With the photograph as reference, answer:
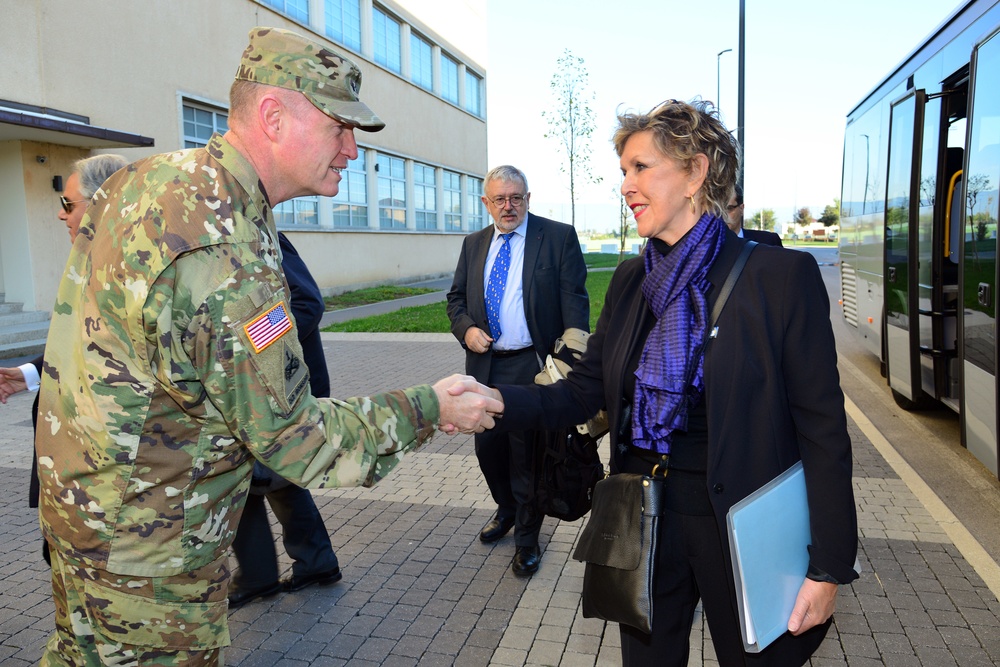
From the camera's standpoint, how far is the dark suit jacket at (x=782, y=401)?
2.11 meters

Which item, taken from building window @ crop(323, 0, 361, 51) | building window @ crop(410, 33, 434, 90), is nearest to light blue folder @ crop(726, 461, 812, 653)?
building window @ crop(323, 0, 361, 51)

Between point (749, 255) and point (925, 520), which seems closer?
point (749, 255)

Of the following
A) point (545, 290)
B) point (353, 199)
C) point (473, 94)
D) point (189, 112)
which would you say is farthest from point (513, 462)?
point (473, 94)

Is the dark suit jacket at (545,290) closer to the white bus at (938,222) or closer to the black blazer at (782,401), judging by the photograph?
the black blazer at (782,401)

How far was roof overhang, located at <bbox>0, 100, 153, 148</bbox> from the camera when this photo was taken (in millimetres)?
11367

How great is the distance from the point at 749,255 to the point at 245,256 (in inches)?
53.5

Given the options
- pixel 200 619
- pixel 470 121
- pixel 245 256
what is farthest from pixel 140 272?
pixel 470 121

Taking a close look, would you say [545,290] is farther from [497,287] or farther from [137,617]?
[137,617]

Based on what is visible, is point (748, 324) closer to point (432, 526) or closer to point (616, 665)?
point (616, 665)

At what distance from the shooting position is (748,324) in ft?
7.12

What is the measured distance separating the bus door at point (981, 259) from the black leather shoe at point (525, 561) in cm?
305

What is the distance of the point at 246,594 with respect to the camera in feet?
13.1

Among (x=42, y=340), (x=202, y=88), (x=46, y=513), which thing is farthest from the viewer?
(x=202, y=88)

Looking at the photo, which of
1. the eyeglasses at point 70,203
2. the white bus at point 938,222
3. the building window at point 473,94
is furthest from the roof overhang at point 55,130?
the building window at point 473,94
